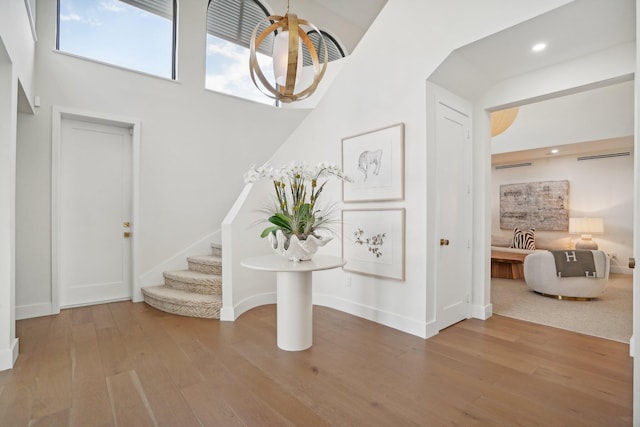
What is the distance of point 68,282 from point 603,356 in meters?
5.48

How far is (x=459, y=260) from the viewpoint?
342 centimetres

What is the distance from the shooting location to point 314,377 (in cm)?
221

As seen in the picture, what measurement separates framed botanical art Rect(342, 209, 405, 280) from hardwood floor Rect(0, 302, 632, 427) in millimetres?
633

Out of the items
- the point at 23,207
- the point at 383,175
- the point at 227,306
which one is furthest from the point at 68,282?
the point at 383,175

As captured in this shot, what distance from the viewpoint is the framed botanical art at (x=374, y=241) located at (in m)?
3.19

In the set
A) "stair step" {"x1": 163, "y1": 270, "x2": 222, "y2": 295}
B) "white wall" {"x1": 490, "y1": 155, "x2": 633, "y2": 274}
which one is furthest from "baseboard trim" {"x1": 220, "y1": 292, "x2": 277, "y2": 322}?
"white wall" {"x1": 490, "y1": 155, "x2": 633, "y2": 274}

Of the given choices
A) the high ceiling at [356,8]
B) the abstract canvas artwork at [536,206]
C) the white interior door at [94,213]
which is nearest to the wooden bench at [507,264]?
the abstract canvas artwork at [536,206]

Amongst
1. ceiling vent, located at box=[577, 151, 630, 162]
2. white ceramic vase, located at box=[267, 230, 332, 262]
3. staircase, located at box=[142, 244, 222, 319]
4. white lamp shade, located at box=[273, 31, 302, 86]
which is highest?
white lamp shade, located at box=[273, 31, 302, 86]

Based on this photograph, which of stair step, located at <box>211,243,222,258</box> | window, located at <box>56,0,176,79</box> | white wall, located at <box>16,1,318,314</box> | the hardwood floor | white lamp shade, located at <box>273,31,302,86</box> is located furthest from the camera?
stair step, located at <box>211,243,222,258</box>

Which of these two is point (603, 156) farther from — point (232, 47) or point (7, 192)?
point (7, 192)

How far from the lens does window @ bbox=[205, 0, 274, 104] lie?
494cm

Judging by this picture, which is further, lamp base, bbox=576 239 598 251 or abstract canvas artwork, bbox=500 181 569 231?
abstract canvas artwork, bbox=500 181 569 231

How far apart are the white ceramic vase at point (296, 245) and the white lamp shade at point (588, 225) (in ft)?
19.6

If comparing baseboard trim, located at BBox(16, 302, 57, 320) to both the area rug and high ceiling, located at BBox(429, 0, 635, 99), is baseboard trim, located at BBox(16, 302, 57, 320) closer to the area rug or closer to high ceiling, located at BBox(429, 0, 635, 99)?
high ceiling, located at BBox(429, 0, 635, 99)
